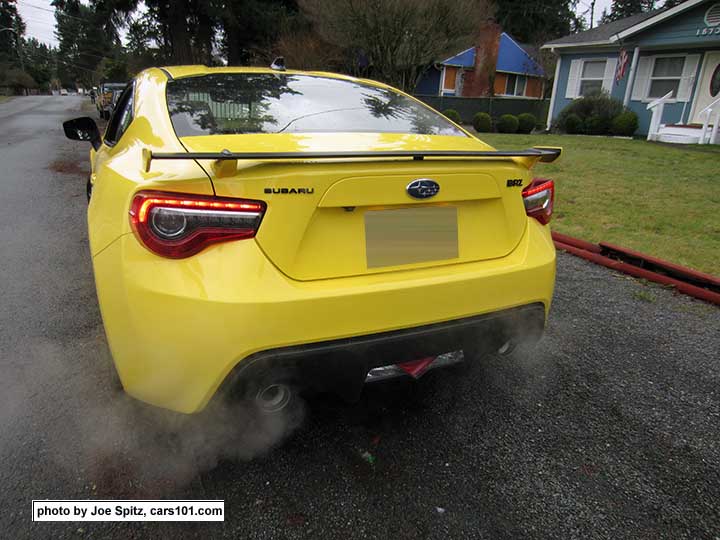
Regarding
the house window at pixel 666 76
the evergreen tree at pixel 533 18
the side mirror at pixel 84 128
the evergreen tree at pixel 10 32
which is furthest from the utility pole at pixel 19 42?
the side mirror at pixel 84 128

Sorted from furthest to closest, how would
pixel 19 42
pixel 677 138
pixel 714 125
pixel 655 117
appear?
pixel 19 42 → pixel 655 117 → pixel 677 138 → pixel 714 125

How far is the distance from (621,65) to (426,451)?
18.8 meters

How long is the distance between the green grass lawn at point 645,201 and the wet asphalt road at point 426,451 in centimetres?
→ 198

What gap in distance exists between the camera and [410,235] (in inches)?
70.1

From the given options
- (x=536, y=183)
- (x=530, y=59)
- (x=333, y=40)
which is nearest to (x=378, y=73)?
(x=333, y=40)

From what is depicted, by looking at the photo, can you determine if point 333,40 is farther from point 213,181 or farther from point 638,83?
point 213,181

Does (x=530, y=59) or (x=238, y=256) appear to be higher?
(x=530, y=59)

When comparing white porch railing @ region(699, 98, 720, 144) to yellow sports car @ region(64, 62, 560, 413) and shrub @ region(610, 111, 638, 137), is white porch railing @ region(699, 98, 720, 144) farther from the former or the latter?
yellow sports car @ region(64, 62, 560, 413)

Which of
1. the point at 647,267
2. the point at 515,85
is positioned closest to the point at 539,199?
the point at 647,267

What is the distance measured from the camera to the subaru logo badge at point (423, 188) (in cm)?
174

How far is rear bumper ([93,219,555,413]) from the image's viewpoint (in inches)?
60.8

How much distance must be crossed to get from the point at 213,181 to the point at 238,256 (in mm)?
242

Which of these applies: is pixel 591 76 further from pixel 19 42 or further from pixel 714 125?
pixel 19 42

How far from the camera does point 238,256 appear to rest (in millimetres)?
1563
